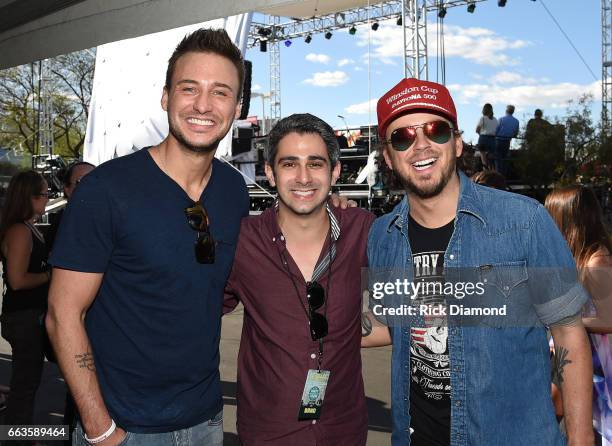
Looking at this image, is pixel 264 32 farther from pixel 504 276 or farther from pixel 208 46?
pixel 504 276

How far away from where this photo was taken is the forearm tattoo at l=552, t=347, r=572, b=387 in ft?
6.44

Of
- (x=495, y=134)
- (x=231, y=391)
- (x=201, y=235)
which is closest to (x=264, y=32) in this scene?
(x=495, y=134)

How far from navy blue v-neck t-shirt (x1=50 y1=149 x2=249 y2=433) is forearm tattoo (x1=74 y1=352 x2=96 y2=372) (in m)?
0.09

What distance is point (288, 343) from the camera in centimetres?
229

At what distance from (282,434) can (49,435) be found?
9.18ft

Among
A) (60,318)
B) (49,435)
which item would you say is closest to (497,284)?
(60,318)

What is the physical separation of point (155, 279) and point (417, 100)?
3.83 ft

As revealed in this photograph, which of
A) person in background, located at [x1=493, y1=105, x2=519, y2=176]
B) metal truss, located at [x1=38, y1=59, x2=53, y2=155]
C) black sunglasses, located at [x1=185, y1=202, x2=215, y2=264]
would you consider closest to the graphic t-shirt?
black sunglasses, located at [x1=185, y1=202, x2=215, y2=264]

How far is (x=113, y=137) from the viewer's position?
8953mm

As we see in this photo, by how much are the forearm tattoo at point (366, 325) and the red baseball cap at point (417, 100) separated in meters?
0.84

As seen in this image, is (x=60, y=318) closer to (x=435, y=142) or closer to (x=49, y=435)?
(x=435, y=142)

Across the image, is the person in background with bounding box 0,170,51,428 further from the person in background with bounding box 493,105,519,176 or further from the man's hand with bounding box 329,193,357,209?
the person in background with bounding box 493,105,519,176

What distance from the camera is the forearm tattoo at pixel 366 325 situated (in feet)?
8.40

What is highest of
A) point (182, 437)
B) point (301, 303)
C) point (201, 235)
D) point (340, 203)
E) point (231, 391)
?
point (340, 203)
